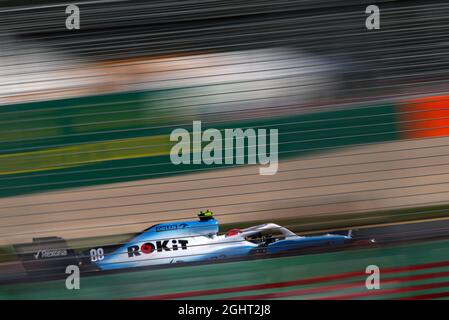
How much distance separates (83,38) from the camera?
2639 millimetres

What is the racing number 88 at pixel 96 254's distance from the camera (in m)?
2.62

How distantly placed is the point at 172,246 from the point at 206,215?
0.70 feet

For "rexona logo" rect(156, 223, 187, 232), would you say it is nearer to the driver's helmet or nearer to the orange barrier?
the driver's helmet

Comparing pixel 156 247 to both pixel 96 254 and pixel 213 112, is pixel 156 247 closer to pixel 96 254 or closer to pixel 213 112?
pixel 96 254

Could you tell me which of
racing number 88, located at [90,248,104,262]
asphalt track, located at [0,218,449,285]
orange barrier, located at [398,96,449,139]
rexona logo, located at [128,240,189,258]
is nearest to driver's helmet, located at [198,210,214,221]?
rexona logo, located at [128,240,189,258]

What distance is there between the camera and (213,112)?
2.63 metres

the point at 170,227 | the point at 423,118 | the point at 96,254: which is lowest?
the point at 96,254

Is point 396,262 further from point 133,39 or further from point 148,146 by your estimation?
point 133,39

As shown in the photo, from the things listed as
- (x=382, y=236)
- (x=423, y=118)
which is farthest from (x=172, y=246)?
(x=423, y=118)

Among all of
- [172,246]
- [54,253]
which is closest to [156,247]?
[172,246]

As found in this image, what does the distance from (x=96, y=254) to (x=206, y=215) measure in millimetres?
539

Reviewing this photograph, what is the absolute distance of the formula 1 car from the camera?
2.63 m

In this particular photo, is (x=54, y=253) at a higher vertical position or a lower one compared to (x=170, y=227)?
lower
